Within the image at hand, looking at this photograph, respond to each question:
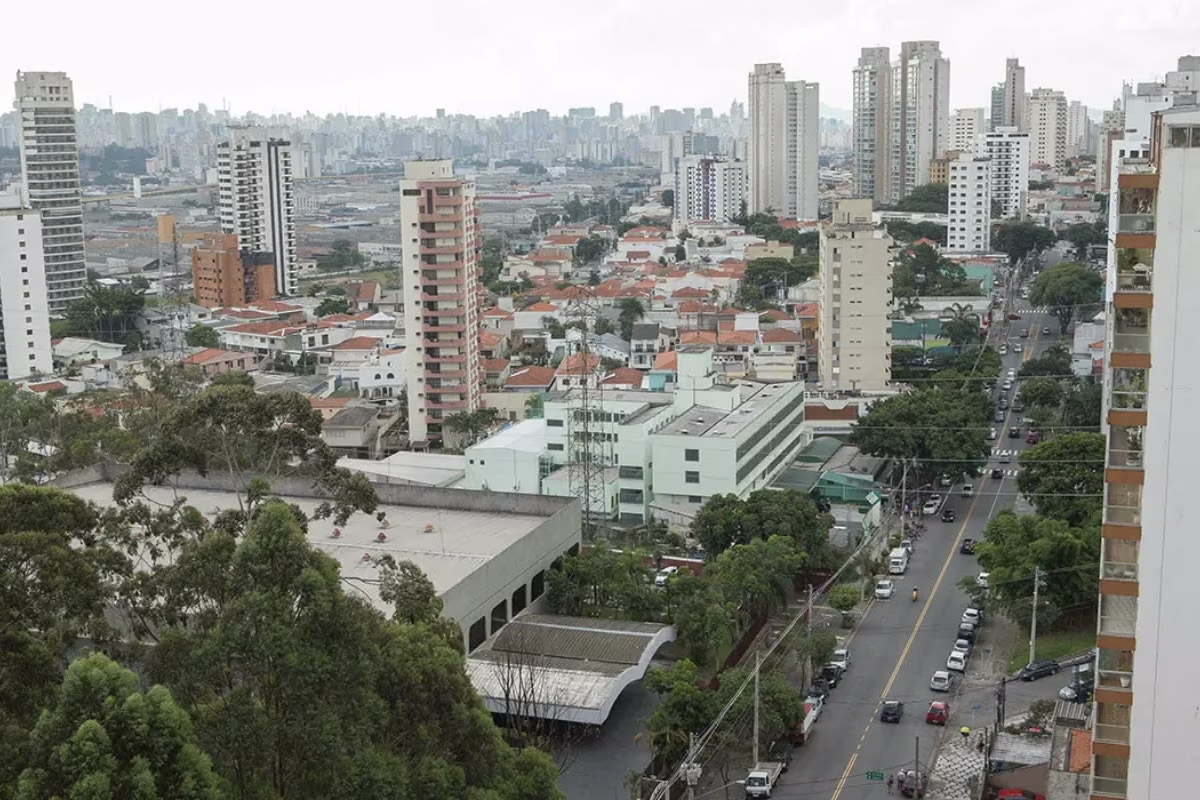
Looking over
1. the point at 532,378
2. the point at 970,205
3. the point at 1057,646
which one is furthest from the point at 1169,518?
the point at 970,205

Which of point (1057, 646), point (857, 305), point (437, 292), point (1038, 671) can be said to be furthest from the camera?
point (857, 305)

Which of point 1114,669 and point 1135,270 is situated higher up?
point 1135,270

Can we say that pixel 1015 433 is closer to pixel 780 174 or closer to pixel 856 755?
pixel 856 755

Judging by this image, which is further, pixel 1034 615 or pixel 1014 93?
pixel 1014 93

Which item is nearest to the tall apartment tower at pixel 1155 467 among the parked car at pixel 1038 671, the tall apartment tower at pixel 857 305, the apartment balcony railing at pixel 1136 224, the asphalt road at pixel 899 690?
the apartment balcony railing at pixel 1136 224

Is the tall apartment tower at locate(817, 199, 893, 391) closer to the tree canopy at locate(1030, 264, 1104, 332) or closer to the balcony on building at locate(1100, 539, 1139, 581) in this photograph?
the tree canopy at locate(1030, 264, 1104, 332)

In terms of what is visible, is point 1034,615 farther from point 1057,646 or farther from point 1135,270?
point 1135,270

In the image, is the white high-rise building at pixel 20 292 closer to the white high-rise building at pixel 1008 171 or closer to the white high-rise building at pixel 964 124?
the white high-rise building at pixel 1008 171

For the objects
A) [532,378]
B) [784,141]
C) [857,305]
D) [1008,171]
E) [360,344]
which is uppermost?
[784,141]

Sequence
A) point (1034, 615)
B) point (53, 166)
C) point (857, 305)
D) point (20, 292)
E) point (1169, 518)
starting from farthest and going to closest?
point (53, 166), point (20, 292), point (857, 305), point (1034, 615), point (1169, 518)
